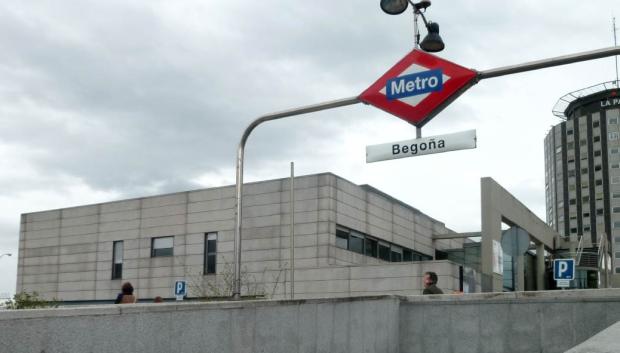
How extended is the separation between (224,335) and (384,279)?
2555cm

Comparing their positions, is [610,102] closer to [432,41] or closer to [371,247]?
[371,247]

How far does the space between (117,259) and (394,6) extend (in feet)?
122

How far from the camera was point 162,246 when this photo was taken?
44062 millimetres

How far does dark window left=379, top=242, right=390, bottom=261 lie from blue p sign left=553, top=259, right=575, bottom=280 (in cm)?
2363

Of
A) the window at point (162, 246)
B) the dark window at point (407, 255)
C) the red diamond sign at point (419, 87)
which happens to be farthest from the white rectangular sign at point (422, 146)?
the dark window at point (407, 255)

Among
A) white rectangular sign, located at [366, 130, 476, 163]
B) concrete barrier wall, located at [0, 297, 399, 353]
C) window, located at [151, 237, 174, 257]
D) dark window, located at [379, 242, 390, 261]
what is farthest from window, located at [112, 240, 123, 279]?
white rectangular sign, located at [366, 130, 476, 163]

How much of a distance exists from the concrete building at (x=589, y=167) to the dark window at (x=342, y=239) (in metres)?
96.5

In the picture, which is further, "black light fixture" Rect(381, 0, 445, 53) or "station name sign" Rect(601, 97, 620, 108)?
"station name sign" Rect(601, 97, 620, 108)

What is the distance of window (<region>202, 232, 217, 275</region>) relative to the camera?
41594 millimetres

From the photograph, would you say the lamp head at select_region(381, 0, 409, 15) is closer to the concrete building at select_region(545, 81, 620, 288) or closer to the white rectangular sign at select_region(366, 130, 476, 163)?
the white rectangular sign at select_region(366, 130, 476, 163)

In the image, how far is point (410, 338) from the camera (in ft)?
41.9

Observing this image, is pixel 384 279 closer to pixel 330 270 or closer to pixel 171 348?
pixel 330 270

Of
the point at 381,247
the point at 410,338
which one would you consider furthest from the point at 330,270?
the point at 410,338

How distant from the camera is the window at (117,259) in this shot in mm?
45969
